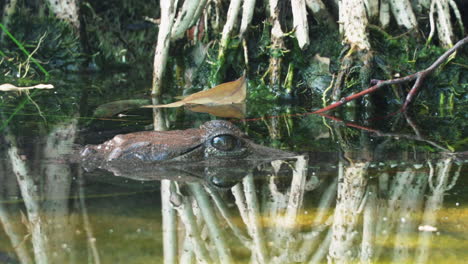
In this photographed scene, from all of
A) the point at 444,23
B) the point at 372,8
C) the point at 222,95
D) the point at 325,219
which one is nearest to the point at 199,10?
the point at 222,95

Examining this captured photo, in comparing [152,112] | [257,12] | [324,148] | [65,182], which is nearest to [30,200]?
[65,182]

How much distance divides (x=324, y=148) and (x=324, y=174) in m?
0.64

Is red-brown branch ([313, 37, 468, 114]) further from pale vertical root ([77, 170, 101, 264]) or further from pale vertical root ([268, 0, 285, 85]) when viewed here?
pale vertical root ([77, 170, 101, 264])

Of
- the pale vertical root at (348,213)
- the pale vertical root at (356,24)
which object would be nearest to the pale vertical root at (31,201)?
the pale vertical root at (348,213)

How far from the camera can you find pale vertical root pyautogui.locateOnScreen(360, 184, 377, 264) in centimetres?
249

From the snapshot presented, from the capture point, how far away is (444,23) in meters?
6.34

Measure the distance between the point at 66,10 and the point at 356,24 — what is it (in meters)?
4.47

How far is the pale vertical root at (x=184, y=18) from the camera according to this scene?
6.47 meters

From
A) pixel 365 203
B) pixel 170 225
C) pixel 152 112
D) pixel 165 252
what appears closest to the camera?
pixel 165 252

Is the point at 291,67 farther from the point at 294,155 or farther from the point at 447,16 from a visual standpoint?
the point at 294,155

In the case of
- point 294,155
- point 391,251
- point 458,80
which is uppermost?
point 458,80

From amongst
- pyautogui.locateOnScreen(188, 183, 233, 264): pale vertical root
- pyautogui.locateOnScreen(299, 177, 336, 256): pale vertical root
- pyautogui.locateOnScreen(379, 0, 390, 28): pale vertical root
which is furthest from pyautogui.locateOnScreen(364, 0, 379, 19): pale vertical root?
pyautogui.locateOnScreen(188, 183, 233, 264): pale vertical root

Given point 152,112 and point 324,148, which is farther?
point 152,112

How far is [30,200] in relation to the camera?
3.17 metres
